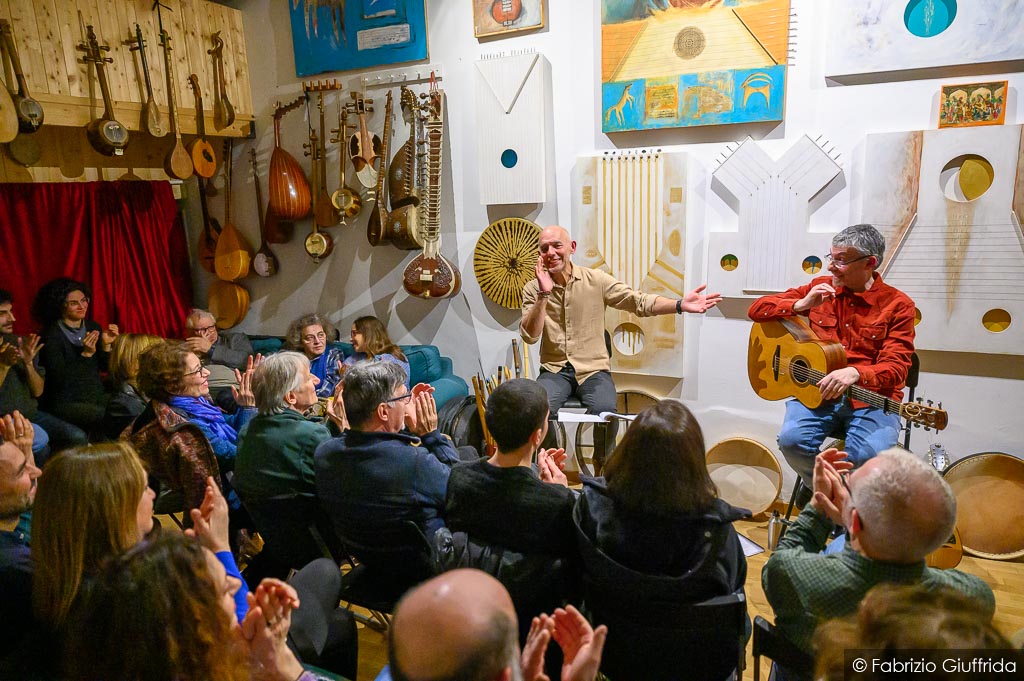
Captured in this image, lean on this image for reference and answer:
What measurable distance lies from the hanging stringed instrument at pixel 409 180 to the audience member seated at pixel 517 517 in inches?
105

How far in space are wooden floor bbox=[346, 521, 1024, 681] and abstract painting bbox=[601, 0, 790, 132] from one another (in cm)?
228

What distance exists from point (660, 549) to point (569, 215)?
2742 mm

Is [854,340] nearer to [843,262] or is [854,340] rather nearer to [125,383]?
[843,262]

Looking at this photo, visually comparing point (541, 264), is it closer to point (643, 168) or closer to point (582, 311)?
point (582, 311)

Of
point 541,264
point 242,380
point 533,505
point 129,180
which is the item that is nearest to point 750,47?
point 541,264

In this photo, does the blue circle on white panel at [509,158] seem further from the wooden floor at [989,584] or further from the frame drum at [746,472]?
the wooden floor at [989,584]

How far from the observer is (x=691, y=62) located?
3.48 m

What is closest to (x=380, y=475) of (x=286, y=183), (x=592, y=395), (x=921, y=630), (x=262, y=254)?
(x=921, y=630)

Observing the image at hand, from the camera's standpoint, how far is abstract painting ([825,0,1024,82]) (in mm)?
2874

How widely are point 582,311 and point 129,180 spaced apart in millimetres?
3583

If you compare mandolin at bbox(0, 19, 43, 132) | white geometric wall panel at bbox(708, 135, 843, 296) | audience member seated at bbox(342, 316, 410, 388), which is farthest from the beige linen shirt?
mandolin at bbox(0, 19, 43, 132)

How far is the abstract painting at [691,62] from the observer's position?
3316 millimetres

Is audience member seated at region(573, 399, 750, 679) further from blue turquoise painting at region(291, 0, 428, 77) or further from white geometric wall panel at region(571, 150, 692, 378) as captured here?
blue turquoise painting at region(291, 0, 428, 77)

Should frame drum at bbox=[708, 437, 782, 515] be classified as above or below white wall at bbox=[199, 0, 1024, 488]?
below
